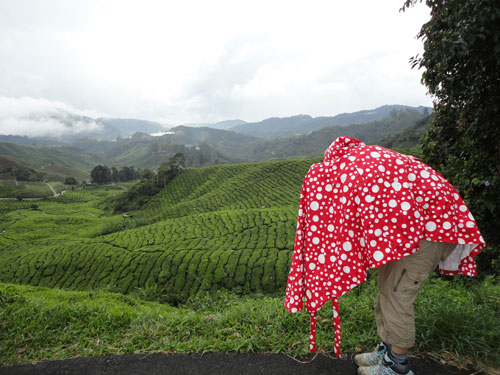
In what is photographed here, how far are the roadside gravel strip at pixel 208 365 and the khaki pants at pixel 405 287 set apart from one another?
50cm

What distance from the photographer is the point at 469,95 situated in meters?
2.66

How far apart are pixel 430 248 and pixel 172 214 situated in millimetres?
35529

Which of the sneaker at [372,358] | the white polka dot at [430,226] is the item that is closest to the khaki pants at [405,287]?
the white polka dot at [430,226]

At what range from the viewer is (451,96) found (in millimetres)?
2756

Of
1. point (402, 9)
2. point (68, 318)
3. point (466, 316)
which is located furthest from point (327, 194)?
point (68, 318)

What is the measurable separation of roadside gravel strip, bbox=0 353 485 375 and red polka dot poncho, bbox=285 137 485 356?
24 centimetres

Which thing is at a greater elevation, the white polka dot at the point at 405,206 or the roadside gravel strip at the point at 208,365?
the white polka dot at the point at 405,206

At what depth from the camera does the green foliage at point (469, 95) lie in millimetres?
2211

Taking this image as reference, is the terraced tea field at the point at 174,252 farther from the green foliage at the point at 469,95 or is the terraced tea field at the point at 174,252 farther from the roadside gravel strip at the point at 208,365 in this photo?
the roadside gravel strip at the point at 208,365

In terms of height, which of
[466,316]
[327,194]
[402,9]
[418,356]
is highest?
[402,9]

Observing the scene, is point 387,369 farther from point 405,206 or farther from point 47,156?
point 47,156

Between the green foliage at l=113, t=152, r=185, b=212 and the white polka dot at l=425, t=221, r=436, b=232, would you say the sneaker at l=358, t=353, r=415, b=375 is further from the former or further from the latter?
the green foliage at l=113, t=152, r=185, b=212

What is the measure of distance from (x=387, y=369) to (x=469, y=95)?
2.67 m

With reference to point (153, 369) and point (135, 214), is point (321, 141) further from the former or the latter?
A: point (153, 369)
